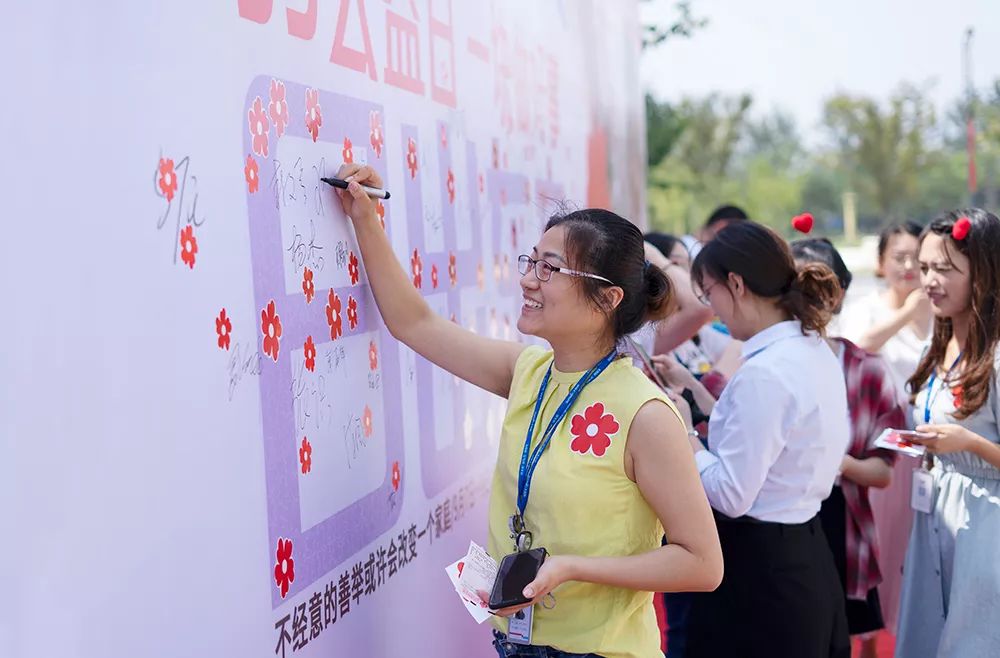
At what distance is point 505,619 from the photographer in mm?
1750

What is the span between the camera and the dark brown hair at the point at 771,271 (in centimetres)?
245

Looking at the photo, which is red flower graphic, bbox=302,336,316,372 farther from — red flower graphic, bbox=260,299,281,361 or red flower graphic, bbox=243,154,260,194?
red flower graphic, bbox=243,154,260,194

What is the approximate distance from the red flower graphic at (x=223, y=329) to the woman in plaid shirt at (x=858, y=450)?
7.05 ft

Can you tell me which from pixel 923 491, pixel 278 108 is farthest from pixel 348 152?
pixel 923 491

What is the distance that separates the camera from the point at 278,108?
5.16 ft

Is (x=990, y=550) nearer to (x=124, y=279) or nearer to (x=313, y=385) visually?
(x=313, y=385)

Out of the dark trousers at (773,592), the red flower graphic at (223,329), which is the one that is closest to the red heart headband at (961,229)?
the dark trousers at (773,592)

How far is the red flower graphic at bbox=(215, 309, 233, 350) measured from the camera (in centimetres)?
138

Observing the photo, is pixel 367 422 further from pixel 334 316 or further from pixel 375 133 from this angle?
pixel 375 133

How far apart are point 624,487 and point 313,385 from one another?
20.5 inches

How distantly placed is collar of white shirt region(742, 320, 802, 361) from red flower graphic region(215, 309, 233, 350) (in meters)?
1.35

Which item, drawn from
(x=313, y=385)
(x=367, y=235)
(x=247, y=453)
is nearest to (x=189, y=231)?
(x=247, y=453)

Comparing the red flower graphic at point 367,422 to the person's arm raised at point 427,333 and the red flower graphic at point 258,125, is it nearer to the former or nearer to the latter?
the person's arm raised at point 427,333

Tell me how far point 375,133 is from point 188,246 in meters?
0.72
